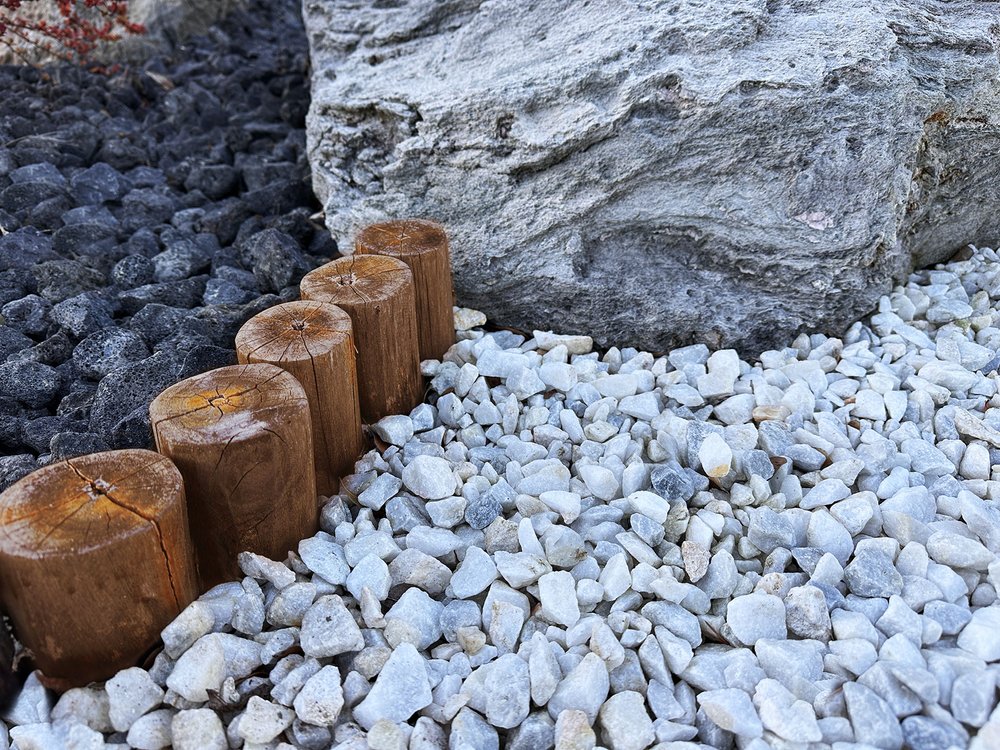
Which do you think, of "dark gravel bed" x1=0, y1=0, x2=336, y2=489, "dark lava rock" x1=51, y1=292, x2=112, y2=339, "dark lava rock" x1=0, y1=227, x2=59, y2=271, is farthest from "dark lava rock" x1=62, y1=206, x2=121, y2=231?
"dark lava rock" x1=51, y1=292, x2=112, y2=339

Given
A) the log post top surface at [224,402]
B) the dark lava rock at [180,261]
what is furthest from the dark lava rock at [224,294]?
the log post top surface at [224,402]

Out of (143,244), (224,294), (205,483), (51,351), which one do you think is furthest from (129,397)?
(143,244)

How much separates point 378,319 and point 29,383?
0.89 metres

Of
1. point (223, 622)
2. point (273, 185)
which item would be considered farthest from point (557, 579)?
point (273, 185)

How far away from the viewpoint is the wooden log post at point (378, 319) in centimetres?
196

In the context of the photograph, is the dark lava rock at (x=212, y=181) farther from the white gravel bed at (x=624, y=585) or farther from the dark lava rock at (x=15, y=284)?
the white gravel bed at (x=624, y=585)

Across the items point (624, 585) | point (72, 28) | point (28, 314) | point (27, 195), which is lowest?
point (624, 585)

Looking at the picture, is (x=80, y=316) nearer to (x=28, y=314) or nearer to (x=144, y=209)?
(x=28, y=314)

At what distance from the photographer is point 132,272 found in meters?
2.60

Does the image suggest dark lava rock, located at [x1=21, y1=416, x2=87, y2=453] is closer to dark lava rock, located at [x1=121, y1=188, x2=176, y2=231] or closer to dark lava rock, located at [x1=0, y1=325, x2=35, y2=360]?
dark lava rock, located at [x1=0, y1=325, x2=35, y2=360]

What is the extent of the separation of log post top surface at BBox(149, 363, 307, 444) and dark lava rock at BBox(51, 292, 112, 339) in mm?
849

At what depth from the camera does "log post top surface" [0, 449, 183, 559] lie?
131 centimetres

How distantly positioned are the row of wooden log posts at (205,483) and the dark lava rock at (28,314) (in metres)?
0.86

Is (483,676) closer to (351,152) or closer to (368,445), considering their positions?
(368,445)
